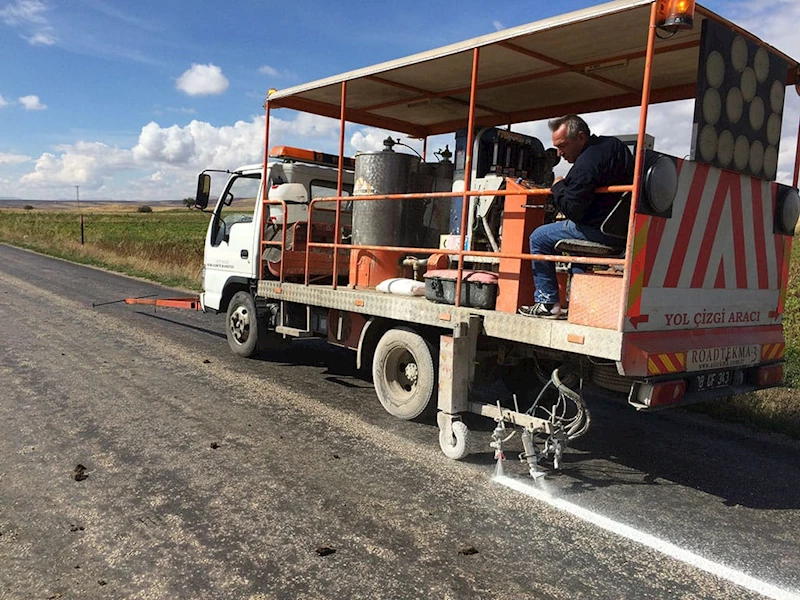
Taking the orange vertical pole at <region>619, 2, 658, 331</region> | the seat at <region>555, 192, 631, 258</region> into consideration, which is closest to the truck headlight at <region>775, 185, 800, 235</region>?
the seat at <region>555, 192, 631, 258</region>

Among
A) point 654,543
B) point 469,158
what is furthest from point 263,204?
point 654,543

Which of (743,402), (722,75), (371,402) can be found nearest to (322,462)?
(371,402)

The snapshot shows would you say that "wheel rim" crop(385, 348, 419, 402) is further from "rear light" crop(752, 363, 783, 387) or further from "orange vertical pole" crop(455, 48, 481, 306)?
"rear light" crop(752, 363, 783, 387)

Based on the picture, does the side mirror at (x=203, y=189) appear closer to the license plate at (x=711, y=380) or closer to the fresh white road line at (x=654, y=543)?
the fresh white road line at (x=654, y=543)

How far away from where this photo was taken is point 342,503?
3.90 m

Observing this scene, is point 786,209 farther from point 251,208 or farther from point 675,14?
point 251,208

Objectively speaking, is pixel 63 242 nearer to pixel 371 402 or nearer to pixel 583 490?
pixel 371 402

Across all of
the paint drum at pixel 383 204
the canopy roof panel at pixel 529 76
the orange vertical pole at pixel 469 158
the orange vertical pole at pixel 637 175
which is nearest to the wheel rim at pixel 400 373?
the orange vertical pole at pixel 469 158

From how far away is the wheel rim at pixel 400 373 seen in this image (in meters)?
5.63

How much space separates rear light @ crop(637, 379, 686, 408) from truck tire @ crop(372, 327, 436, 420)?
68.7 inches

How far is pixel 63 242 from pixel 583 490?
2788 centimetres

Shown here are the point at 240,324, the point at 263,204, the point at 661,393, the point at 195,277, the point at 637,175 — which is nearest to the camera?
the point at 637,175

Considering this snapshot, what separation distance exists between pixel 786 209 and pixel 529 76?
2.53 meters

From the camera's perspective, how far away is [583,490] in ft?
14.0
